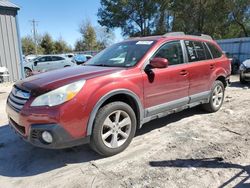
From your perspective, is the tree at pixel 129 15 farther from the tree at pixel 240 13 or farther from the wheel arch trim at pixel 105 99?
the wheel arch trim at pixel 105 99

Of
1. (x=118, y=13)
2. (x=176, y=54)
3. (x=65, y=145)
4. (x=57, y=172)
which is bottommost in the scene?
(x=57, y=172)

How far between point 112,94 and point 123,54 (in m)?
1.21

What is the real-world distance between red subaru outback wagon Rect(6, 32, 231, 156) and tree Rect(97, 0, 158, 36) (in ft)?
84.9

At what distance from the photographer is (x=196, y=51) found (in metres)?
5.39

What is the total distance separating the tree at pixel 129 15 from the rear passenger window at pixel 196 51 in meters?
25.4

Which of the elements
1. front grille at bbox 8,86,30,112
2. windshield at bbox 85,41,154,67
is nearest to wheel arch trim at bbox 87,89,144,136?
windshield at bbox 85,41,154,67

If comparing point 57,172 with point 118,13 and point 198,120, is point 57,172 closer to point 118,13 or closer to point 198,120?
point 198,120

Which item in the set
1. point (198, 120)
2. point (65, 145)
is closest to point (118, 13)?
point (198, 120)

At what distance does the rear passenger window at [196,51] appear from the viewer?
16.9ft

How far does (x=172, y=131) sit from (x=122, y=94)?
1.45m

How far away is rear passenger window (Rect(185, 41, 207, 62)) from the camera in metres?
5.16

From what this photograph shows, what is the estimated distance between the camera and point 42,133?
3.34 m

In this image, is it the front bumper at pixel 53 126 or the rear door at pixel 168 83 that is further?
the rear door at pixel 168 83

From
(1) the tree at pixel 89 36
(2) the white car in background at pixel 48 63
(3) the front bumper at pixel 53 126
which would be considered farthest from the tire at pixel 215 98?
(1) the tree at pixel 89 36
